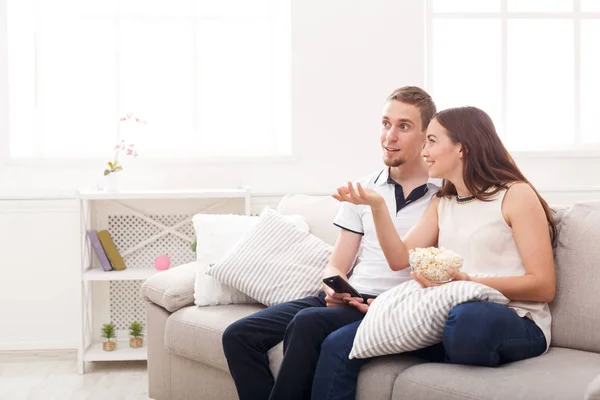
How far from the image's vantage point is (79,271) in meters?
3.60

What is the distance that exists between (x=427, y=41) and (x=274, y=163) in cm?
100

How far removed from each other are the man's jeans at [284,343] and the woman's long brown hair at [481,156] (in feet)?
1.74

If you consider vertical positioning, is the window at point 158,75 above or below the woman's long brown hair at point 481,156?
above

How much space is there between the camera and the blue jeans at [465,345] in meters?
1.91

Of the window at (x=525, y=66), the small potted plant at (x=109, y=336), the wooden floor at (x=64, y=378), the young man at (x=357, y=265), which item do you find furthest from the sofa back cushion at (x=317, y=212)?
the window at (x=525, y=66)

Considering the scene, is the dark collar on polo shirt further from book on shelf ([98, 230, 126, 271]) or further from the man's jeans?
book on shelf ([98, 230, 126, 271])

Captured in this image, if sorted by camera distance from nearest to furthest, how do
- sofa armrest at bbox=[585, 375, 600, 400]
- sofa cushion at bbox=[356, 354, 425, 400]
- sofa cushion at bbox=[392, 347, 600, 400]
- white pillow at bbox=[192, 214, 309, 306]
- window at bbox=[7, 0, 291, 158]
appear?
1. sofa armrest at bbox=[585, 375, 600, 400]
2. sofa cushion at bbox=[392, 347, 600, 400]
3. sofa cushion at bbox=[356, 354, 425, 400]
4. white pillow at bbox=[192, 214, 309, 306]
5. window at bbox=[7, 0, 291, 158]

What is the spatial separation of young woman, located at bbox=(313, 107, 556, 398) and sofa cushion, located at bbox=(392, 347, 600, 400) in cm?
4

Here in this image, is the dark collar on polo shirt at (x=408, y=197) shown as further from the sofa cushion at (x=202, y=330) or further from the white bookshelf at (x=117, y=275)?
the white bookshelf at (x=117, y=275)

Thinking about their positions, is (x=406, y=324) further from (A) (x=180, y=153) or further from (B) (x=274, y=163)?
(A) (x=180, y=153)

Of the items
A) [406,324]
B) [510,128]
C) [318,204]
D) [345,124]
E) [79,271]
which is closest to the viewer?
[406,324]

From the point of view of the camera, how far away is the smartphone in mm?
2262

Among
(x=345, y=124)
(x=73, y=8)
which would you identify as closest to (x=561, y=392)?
(x=345, y=124)

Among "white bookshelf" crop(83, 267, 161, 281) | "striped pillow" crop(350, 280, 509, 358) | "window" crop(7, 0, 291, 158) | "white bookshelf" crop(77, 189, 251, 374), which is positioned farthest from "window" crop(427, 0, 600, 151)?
"striped pillow" crop(350, 280, 509, 358)
